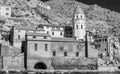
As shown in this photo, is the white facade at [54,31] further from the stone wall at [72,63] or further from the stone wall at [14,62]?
the stone wall at [14,62]

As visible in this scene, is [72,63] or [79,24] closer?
[72,63]

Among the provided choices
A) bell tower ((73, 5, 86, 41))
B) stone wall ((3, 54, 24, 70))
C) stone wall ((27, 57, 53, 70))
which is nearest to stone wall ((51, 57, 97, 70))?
stone wall ((27, 57, 53, 70))

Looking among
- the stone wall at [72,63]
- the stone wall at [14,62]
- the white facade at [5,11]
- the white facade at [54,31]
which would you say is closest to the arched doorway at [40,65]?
the stone wall at [72,63]

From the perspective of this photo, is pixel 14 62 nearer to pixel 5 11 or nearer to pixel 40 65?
pixel 40 65

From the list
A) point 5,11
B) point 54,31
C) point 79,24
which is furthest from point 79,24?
point 5,11

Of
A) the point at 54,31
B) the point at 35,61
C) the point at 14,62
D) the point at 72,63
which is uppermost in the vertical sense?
the point at 54,31

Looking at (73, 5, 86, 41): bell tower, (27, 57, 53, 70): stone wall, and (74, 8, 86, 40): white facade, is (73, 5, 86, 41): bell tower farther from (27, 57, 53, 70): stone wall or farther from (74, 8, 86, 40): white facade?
(27, 57, 53, 70): stone wall

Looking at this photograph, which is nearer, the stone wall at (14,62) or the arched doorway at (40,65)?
the stone wall at (14,62)

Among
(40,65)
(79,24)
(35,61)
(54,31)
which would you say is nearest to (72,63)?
(40,65)

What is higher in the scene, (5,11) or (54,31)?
(5,11)

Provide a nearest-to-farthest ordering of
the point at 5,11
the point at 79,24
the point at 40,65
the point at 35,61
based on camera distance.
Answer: the point at 35,61 → the point at 40,65 → the point at 79,24 → the point at 5,11

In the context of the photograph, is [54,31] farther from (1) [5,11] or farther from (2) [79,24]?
(1) [5,11]

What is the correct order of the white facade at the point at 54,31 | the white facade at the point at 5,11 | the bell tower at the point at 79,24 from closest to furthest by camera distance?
1. the bell tower at the point at 79,24
2. the white facade at the point at 54,31
3. the white facade at the point at 5,11

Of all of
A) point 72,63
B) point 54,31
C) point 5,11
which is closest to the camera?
point 72,63
